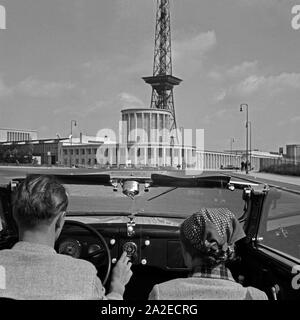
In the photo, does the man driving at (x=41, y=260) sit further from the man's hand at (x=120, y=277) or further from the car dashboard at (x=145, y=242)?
the car dashboard at (x=145, y=242)

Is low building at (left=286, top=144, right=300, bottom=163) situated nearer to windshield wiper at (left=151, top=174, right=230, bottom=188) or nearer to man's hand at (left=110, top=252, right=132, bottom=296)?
windshield wiper at (left=151, top=174, right=230, bottom=188)

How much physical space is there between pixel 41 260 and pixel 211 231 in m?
0.73

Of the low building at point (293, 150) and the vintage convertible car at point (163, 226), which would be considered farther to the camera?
the low building at point (293, 150)

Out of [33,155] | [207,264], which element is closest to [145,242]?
[207,264]

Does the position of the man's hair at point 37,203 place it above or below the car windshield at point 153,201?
above

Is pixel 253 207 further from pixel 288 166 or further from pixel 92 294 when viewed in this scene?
pixel 288 166

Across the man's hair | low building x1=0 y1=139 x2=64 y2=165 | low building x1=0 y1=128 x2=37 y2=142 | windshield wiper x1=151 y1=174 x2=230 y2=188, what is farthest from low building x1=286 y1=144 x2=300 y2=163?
low building x1=0 y1=139 x2=64 y2=165

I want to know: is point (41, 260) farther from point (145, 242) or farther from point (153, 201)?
point (153, 201)

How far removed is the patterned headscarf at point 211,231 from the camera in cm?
202

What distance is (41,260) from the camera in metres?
1.85

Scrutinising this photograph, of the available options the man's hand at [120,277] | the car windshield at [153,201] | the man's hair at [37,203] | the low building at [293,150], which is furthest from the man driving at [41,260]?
the low building at [293,150]

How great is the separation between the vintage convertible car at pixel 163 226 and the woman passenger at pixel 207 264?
0.92 meters
